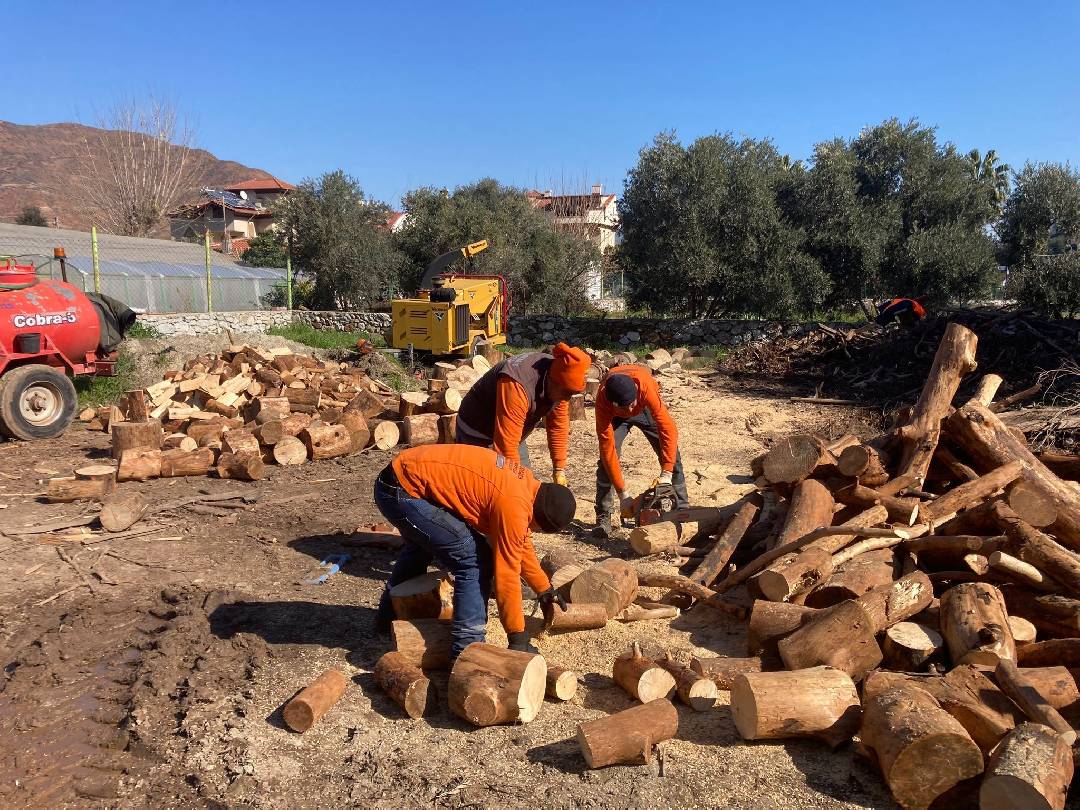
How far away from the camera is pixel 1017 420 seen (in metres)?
7.45

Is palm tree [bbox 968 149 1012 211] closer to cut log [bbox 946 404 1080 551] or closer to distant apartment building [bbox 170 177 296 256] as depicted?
cut log [bbox 946 404 1080 551]

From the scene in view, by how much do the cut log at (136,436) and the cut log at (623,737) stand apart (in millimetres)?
6263

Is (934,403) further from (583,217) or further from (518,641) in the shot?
(583,217)

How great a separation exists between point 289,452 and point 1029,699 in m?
7.03

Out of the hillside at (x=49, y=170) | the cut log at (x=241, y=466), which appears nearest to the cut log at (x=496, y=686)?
the cut log at (x=241, y=466)

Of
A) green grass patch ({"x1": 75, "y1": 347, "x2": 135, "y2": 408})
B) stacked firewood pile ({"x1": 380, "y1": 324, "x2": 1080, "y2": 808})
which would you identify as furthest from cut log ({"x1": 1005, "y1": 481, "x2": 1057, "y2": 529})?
green grass patch ({"x1": 75, "y1": 347, "x2": 135, "y2": 408})

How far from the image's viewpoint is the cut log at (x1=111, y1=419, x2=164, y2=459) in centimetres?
773

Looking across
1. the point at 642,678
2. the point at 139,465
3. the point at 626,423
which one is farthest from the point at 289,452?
the point at 642,678

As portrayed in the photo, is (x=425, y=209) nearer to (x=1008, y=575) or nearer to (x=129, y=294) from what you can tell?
(x=129, y=294)

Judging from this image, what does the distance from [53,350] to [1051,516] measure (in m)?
10.2

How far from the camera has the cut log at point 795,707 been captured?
10.7 ft

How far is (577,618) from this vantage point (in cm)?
432

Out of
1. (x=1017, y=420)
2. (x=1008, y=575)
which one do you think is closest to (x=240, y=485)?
(x=1008, y=575)

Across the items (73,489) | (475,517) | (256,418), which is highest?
(475,517)
